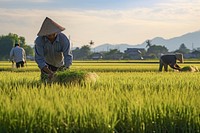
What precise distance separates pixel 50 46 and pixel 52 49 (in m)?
0.08

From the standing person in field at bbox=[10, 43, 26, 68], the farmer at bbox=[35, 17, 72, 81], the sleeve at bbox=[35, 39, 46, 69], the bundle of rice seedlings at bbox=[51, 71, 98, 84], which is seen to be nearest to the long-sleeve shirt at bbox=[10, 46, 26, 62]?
the standing person in field at bbox=[10, 43, 26, 68]

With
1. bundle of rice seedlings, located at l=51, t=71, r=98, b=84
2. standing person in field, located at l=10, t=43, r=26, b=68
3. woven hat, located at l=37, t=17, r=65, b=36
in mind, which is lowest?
bundle of rice seedlings, located at l=51, t=71, r=98, b=84

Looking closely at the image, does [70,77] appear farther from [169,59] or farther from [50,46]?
[169,59]

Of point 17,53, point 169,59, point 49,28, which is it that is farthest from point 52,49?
point 169,59

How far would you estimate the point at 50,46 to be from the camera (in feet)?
23.2

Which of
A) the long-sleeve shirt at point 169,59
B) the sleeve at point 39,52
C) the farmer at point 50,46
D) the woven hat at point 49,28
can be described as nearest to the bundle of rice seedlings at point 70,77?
the farmer at point 50,46

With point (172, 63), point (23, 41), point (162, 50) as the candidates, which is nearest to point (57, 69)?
point (172, 63)

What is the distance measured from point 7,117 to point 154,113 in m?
1.30

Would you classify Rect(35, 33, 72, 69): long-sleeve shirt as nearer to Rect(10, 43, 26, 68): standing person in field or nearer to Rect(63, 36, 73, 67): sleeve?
Rect(63, 36, 73, 67): sleeve

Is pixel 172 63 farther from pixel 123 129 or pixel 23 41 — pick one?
pixel 23 41

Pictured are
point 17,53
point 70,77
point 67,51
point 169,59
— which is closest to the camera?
point 70,77

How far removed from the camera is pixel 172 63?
15.9 metres

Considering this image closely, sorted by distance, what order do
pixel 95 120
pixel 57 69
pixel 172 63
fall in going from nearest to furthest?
pixel 95 120, pixel 57 69, pixel 172 63

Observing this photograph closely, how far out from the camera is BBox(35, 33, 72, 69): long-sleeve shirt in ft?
22.6
